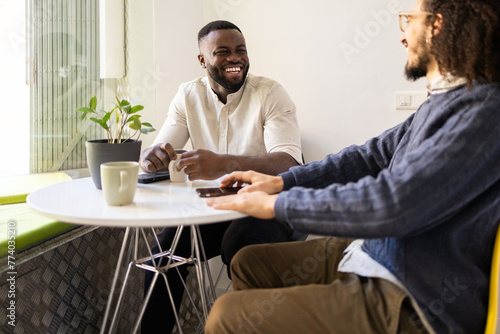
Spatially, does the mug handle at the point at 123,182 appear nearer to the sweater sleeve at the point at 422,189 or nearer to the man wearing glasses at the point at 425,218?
the man wearing glasses at the point at 425,218

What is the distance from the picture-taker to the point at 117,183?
120 cm

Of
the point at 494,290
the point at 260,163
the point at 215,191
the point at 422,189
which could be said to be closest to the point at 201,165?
the point at 215,191

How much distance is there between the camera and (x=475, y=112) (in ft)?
3.37

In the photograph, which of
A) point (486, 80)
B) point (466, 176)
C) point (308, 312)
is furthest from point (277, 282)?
point (486, 80)

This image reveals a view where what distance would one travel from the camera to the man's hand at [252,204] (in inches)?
43.5

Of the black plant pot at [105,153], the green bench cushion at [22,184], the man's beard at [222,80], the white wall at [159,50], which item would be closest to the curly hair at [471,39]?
the black plant pot at [105,153]

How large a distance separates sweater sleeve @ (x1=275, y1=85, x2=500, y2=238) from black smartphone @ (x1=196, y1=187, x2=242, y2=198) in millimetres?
294

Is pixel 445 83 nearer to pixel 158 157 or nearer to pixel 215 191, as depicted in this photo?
pixel 215 191

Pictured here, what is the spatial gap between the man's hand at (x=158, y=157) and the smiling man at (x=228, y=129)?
60 millimetres

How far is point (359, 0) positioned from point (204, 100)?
1038mm

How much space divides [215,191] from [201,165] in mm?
211

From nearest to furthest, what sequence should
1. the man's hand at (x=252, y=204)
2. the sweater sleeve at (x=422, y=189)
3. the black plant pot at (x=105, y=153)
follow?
the sweater sleeve at (x=422, y=189) → the man's hand at (x=252, y=204) → the black plant pot at (x=105, y=153)

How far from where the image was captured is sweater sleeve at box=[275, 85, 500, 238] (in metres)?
0.99

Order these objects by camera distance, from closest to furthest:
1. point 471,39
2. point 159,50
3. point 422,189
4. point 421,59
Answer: point 422,189 → point 471,39 → point 421,59 → point 159,50
